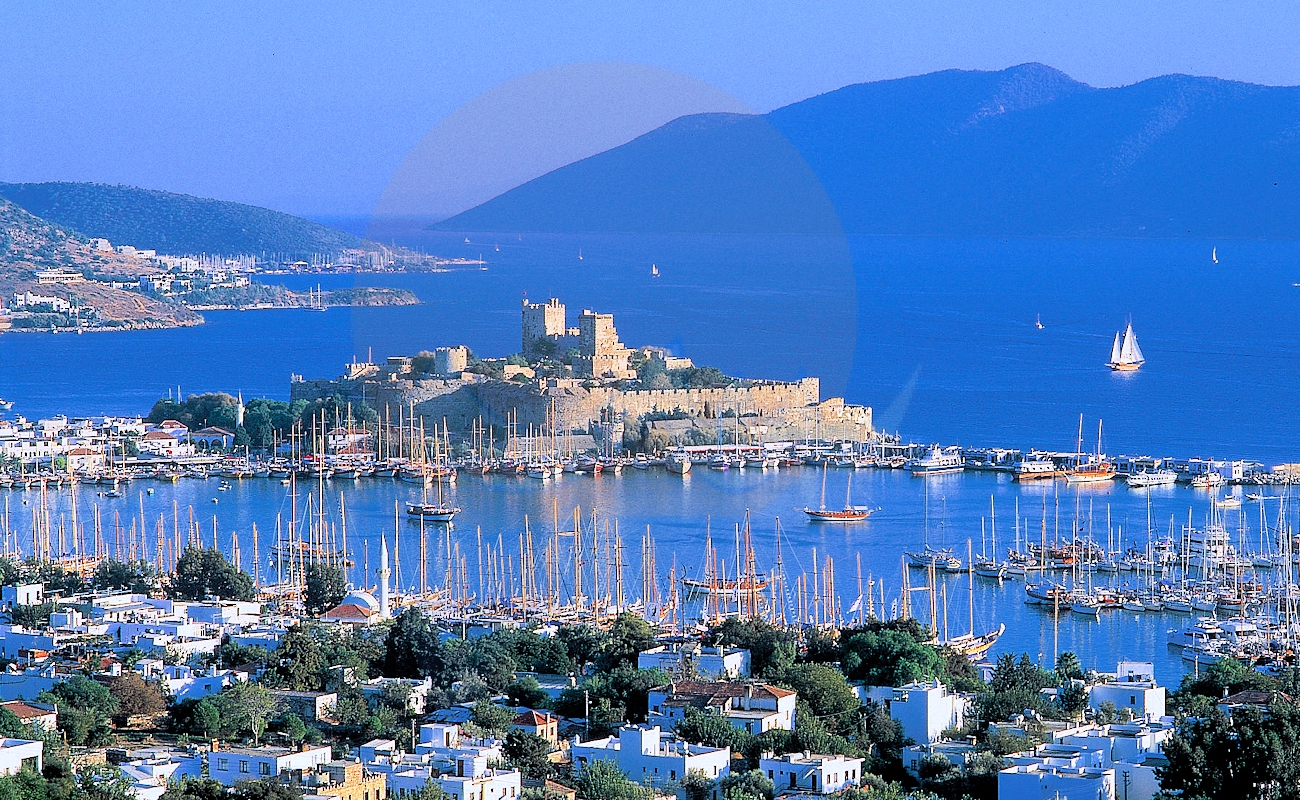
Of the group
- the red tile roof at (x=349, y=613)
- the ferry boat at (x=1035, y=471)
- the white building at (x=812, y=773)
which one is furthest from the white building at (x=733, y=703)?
the ferry boat at (x=1035, y=471)

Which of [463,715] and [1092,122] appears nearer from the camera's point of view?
[463,715]

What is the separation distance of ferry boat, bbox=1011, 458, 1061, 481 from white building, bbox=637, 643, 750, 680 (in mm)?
10325

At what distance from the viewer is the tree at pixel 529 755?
328 inches

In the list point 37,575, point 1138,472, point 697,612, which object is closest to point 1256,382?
point 1138,472

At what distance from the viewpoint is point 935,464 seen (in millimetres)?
21500

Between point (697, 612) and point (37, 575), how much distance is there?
3788 millimetres

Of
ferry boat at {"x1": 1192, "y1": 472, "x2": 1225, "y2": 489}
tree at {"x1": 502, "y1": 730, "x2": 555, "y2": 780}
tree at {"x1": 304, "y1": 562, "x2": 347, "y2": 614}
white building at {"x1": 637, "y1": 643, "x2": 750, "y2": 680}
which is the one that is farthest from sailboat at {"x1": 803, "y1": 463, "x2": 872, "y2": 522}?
tree at {"x1": 502, "y1": 730, "x2": 555, "y2": 780}

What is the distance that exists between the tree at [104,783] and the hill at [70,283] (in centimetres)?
3960

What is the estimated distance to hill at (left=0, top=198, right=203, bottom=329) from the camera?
47375mm

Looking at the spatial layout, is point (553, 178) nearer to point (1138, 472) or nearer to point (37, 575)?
point (1138, 472)

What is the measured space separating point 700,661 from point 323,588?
3.55 meters

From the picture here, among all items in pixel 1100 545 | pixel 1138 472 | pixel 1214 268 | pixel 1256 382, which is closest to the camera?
pixel 1100 545

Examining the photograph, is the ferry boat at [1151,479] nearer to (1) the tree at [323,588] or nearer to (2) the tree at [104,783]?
(1) the tree at [323,588]

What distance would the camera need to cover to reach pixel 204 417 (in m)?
24.1
